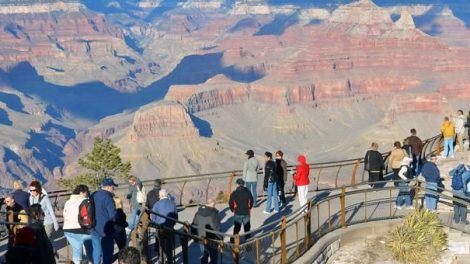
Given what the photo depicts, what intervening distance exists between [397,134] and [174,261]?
133432 millimetres

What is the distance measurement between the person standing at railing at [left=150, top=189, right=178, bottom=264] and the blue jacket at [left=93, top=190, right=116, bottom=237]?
2.81 ft

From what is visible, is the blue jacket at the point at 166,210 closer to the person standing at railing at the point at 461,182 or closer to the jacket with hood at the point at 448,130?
the person standing at railing at the point at 461,182

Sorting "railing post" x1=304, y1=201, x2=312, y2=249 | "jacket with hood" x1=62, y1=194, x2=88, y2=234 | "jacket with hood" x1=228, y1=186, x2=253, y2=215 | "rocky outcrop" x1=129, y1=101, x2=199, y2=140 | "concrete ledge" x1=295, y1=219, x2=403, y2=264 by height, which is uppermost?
"jacket with hood" x1=62, y1=194, x2=88, y2=234

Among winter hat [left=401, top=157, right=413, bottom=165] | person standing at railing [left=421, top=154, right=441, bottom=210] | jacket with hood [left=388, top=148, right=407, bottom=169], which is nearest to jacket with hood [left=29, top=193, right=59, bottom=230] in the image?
person standing at railing [left=421, top=154, right=441, bottom=210]

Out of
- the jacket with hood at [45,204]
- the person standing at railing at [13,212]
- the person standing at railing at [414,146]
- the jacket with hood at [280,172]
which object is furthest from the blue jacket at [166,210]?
the person standing at railing at [414,146]

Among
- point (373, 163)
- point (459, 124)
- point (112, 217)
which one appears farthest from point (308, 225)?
point (459, 124)

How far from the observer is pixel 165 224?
14.7 metres

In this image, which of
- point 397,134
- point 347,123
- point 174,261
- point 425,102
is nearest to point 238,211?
point 174,261

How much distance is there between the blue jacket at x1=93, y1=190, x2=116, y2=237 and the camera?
13477 mm

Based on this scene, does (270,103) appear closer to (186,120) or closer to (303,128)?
(303,128)

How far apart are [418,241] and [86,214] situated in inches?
250

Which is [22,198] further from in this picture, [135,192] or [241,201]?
[241,201]

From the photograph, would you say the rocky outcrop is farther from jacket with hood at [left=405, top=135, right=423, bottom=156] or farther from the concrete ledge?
the concrete ledge

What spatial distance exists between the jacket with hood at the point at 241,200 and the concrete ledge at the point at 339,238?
164cm
